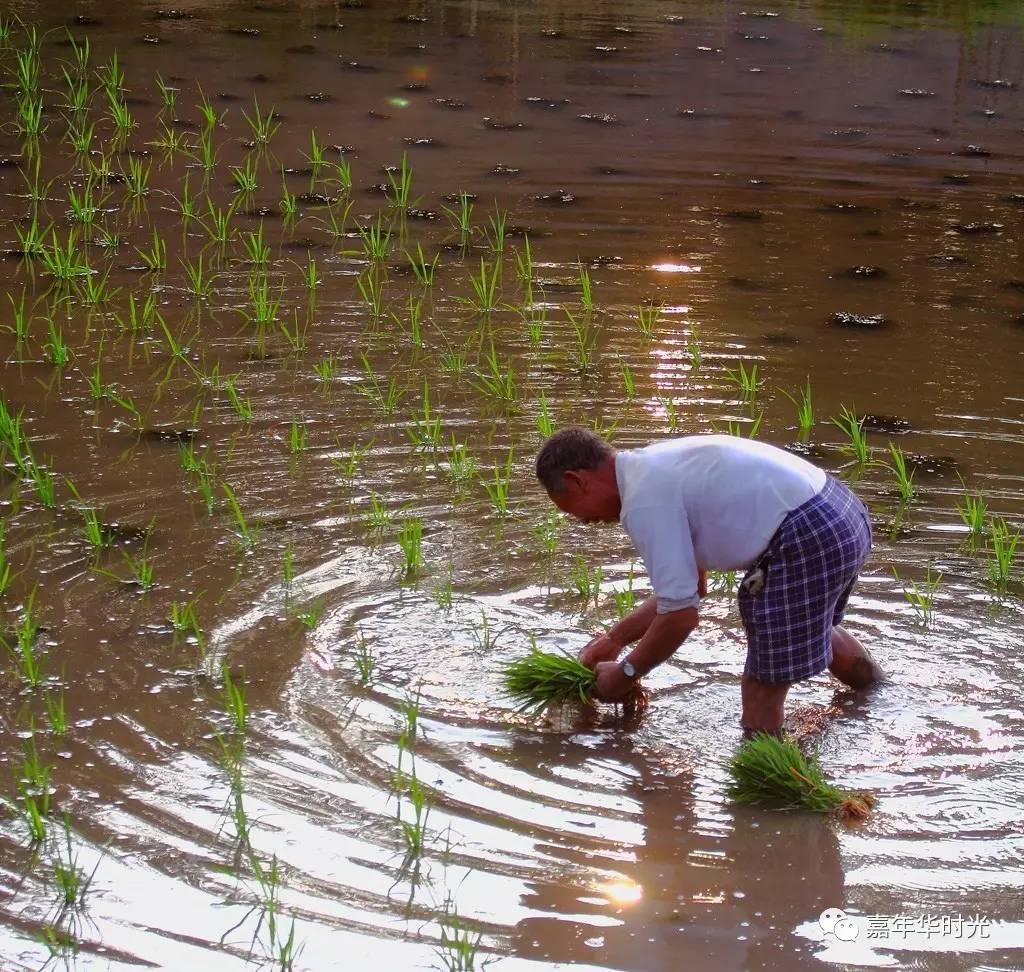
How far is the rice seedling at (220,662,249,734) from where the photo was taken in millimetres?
3496

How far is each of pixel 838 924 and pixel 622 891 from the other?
43cm

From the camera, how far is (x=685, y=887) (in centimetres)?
296

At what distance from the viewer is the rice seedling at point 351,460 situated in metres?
5.05

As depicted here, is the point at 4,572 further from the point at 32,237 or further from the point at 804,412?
the point at 32,237

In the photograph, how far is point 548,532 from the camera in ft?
15.2

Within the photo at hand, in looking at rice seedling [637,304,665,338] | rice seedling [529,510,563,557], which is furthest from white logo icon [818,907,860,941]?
rice seedling [637,304,665,338]

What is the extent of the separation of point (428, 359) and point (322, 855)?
339cm

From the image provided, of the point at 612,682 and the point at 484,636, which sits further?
the point at 484,636

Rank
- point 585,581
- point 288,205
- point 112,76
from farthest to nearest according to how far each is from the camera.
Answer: point 112,76 < point 288,205 < point 585,581

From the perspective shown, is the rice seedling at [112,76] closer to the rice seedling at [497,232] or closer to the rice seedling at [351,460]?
the rice seedling at [497,232]

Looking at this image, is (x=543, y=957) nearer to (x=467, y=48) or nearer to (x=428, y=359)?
(x=428, y=359)

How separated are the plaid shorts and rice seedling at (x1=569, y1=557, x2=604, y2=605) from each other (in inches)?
35.3

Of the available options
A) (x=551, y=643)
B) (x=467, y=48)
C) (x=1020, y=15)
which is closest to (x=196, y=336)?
(x=551, y=643)

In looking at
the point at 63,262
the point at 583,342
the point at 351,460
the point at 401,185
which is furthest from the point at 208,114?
the point at 351,460
